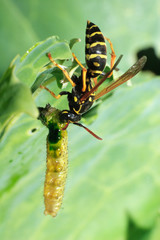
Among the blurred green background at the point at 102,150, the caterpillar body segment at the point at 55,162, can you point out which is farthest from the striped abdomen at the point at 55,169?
the blurred green background at the point at 102,150

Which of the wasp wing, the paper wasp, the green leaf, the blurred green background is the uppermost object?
the green leaf

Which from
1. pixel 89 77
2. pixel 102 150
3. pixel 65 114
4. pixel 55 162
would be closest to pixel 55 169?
pixel 55 162

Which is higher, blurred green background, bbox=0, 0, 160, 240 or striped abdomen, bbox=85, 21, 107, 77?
striped abdomen, bbox=85, 21, 107, 77

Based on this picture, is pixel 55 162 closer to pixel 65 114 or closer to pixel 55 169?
pixel 55 169

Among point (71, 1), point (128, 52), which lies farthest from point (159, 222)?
point (71, 1)

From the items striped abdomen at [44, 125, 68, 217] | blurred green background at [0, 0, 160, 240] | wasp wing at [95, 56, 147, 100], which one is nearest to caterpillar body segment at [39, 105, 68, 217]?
striped abdomen at [44, 125, 68, 217]

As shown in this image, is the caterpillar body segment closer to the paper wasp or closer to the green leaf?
the paper wasp
